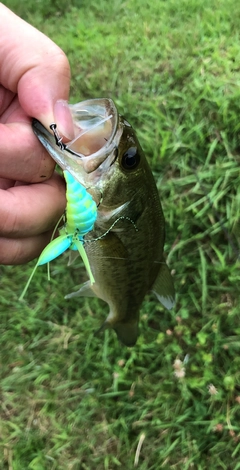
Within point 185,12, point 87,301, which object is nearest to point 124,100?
point 185,12

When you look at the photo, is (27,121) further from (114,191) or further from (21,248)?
(21,248)

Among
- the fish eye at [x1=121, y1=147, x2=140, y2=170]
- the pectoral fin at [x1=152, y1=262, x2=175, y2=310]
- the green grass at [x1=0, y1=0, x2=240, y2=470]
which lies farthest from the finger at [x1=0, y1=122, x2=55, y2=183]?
the green grass at [x1=0, y1=0, x2=240, y2=470]

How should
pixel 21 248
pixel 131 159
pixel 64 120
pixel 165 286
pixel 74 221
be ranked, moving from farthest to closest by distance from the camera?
pixel 165 286 → pixel 21 248 → pixel 131 159 → pixel 64 120 → pixel 74 221

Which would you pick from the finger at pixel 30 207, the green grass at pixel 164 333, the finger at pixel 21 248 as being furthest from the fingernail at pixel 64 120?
the green grass at pixel 164 333

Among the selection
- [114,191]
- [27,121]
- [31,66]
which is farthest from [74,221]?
[31,66]

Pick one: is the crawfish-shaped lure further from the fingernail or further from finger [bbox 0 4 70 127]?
finger [bbox 0 4 70 127]
